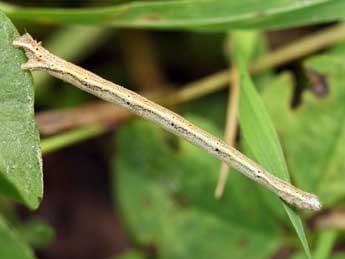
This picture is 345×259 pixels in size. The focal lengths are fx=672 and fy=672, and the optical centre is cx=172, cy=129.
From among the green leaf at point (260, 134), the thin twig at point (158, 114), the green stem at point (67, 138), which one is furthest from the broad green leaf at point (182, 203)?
the thin twig at point (158, 114)

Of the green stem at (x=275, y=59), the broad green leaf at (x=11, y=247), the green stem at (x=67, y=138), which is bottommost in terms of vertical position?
the broad green leaf at (x=11, y=247)

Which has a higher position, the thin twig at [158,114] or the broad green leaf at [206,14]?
the broad green leaf at [206,14]

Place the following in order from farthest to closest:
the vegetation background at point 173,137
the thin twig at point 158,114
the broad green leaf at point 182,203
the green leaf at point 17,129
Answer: the broad green leaf at point 182,203 < the vegetation background at point 173,137 < the thin twig at point 158,114 < the green leaf at point 17,129

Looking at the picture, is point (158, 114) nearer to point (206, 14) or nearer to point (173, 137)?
point (206, 14)

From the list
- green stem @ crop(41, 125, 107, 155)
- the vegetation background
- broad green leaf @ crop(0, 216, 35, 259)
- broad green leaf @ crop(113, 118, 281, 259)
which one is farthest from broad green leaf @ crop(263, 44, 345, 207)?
broad green leaf @ crop(0, 216, 35, 259)

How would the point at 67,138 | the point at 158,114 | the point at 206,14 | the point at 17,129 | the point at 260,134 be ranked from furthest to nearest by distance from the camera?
1. the point at 67,138
2. the point at 206,14
3. the point at 260,134
4. the point at 158,114
5. the point at 17,129

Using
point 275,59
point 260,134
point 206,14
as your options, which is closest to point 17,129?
point 260,134

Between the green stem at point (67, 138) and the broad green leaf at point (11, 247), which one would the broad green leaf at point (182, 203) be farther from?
the broad green leaf at point (11, 247)
